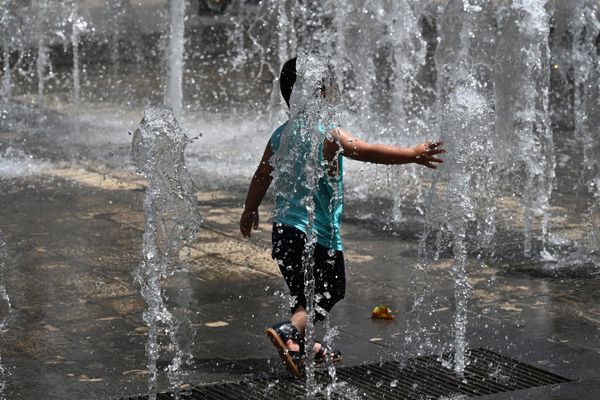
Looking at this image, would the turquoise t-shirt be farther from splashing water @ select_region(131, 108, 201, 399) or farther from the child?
splashing water @ select_region(131, 108, 201, 399)

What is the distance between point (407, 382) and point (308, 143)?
1.05m

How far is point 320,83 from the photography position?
527cm

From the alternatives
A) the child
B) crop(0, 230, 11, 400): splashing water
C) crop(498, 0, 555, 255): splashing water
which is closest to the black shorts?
the child

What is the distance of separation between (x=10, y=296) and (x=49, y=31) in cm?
1231

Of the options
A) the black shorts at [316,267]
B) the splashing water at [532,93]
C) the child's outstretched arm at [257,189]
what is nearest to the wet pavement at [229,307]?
the black shorts at [316,267]

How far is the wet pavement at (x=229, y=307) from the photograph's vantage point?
5367mm

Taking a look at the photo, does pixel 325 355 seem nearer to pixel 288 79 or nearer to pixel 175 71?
pixel 288 79

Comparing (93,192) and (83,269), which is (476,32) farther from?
(83,269)

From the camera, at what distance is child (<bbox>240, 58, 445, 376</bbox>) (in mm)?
5254

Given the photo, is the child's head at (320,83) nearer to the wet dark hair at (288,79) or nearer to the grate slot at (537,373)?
the wet dark hair at (288,79)

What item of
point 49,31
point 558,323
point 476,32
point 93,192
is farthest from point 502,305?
point 49,31

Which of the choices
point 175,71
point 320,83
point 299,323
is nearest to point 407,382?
point 299,323

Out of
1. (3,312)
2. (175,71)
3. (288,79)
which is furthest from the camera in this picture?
(175,71)

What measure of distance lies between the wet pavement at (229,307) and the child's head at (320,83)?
1.14 metres
